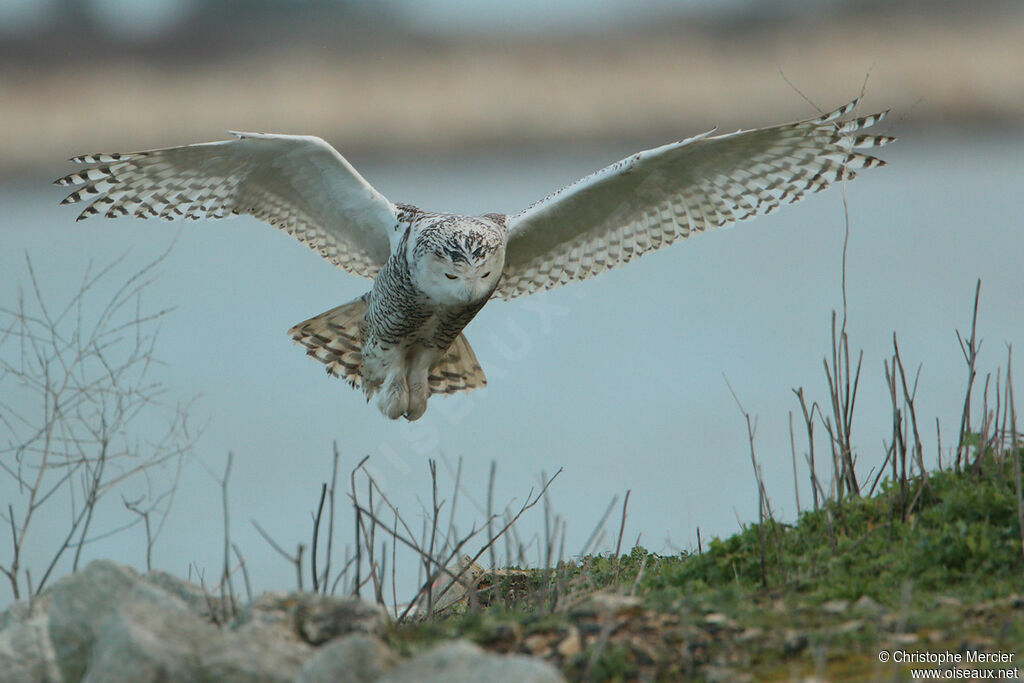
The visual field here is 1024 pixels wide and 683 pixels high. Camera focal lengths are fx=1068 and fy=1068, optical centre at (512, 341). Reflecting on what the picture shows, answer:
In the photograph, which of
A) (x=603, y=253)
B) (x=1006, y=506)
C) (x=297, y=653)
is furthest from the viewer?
(x=603, y=253)

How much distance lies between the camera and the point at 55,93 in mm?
9930

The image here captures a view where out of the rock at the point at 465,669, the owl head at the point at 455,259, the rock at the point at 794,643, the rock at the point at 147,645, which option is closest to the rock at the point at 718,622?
the rock at the point at 794,643

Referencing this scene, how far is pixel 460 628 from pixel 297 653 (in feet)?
1.51

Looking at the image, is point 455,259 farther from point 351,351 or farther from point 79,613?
point 79,613

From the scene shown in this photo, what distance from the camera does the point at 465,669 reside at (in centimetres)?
186

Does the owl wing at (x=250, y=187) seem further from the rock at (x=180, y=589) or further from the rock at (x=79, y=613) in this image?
the rock at (x=79, y=613)

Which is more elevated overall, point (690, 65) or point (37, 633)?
point (690, 65)

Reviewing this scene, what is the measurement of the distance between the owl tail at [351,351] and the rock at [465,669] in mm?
3522

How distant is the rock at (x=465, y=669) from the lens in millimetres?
1801

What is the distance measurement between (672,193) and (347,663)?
335 cm

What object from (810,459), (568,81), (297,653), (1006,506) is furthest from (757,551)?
(568,81)

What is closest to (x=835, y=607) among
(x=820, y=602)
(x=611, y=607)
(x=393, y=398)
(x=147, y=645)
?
(x=820, y=602)

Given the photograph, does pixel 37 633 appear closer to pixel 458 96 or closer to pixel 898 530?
pixel 898 530

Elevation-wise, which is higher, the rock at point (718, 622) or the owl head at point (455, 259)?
the owl head at point (455, 259)
